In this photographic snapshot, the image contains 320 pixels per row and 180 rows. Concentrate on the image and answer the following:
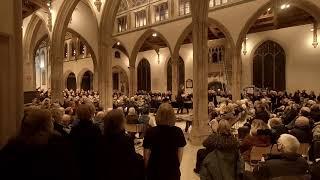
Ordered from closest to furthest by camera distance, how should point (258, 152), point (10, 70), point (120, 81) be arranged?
point (10, 70) → point (258, 152) → point (120, 81)

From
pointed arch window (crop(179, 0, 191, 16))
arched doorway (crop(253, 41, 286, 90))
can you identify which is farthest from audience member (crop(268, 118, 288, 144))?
pointed arch window (crop(179, 0, 191, 16))

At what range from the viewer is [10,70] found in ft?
15.9

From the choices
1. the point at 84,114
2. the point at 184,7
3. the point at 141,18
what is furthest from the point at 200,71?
the point at 141,18

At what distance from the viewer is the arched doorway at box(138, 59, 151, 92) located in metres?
29.0

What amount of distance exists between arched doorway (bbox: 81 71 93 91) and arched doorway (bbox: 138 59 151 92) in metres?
6.10

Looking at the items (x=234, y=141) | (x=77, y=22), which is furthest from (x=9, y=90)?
(x=77, y=22)

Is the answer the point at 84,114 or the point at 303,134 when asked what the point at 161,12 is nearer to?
the point at 303,134

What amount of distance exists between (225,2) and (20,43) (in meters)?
15.5

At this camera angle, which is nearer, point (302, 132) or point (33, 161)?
point (33, 161)

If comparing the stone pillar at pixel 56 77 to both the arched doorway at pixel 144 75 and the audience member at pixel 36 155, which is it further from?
the arched doorway at pixel 144 75

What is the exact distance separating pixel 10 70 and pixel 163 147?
9.94 feet

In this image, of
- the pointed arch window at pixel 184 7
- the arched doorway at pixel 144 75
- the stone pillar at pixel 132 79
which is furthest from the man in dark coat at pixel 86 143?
the arched doorway at pixel 144 75

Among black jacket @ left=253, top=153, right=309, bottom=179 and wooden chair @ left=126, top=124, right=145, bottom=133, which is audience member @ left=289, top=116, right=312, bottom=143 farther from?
wooden chair @ left=126, top=124, right=145, bottom=133

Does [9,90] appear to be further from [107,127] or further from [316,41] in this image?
[316,41]
